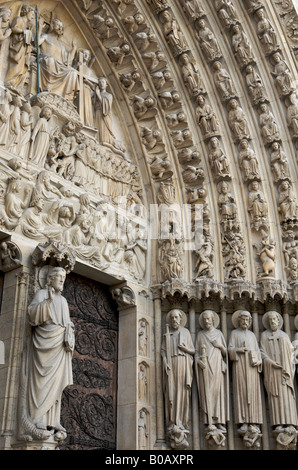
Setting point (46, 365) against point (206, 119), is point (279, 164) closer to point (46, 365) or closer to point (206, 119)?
point (206, 119)

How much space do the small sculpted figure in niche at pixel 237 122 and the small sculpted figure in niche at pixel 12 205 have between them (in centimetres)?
326

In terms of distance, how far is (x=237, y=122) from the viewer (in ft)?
27.7

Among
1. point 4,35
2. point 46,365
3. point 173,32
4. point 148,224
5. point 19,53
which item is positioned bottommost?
point 46,365

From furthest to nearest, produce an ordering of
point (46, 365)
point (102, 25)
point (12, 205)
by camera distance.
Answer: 1. point (102, 25)
2. point (12, 205)
3. point (46, 365)

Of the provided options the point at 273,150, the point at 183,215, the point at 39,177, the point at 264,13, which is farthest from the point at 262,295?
the point at 264,13

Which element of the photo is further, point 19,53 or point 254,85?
point 254,85

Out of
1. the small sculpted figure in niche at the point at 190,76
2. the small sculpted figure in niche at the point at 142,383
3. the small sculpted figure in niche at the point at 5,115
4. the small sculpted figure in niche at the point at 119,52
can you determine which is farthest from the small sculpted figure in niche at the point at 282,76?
the small sculpted figure in niche at the point at 142,383

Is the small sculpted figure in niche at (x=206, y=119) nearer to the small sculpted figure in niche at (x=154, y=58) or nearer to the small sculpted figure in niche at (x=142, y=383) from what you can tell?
the small sculpted figure in niche at (x=154, y=58)

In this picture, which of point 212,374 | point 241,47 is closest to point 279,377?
point 212,374

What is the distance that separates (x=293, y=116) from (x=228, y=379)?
3.71 metres

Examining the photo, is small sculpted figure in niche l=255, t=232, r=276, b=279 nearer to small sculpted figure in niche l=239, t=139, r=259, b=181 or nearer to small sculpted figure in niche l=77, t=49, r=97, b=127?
small sculpted figure in niche l=239, t=139, r=259, b=181

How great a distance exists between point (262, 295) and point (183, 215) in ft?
5.16

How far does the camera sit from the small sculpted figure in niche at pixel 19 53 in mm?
7309

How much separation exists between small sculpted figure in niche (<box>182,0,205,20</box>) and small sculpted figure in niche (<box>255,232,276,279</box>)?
10.4 ft
